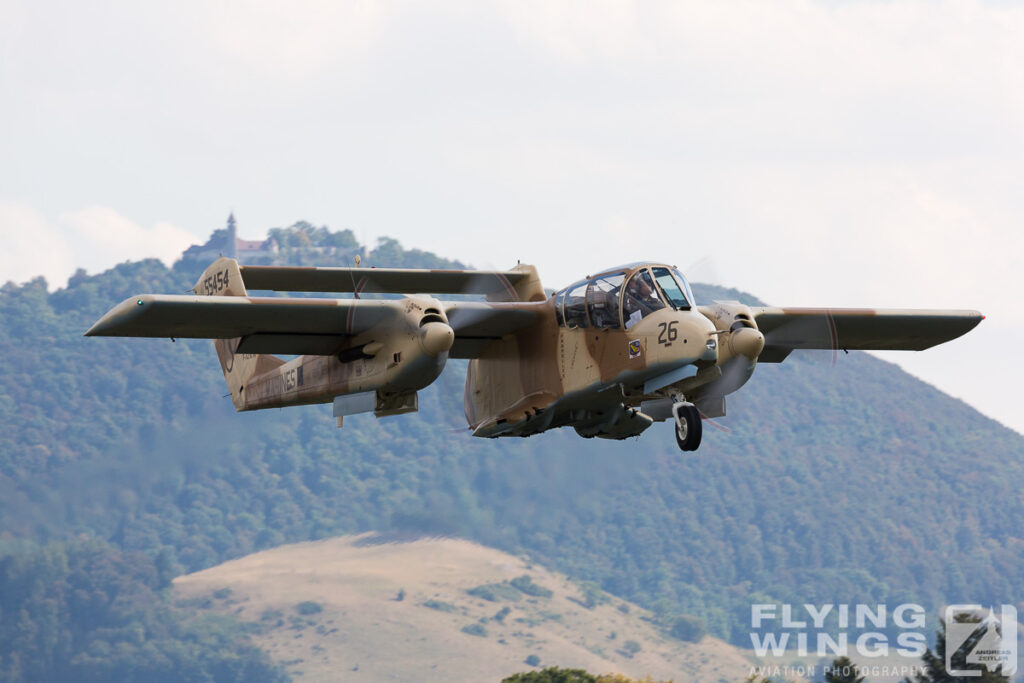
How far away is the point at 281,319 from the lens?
82.5 ft

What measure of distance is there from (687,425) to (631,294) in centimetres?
244

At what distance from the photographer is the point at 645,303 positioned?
78.4 feet

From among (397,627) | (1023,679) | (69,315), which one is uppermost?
(69,315)

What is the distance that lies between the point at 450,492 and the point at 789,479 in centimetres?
9789

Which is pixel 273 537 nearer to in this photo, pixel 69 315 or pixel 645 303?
pixel 69 315

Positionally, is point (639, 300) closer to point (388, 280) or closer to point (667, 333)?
point (667, 333)

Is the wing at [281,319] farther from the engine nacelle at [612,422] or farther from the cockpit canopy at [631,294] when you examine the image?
the engine nacelle at [612,422]

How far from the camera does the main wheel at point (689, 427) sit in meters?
23.2

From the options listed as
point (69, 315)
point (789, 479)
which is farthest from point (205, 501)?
point (789, 479)

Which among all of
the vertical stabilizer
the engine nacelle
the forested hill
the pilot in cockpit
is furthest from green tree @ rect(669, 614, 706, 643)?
the pilot in cockpit

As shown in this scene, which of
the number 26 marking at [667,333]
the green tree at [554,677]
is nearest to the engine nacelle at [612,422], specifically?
the number 26 marking at [667,333]

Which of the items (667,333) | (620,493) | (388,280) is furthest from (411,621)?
(667,333)

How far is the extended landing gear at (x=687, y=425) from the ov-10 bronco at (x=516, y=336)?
0.09 ft

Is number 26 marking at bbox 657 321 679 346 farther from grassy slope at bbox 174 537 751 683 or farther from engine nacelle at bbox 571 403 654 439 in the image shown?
grassy slope at bbox 174 537 751 683
